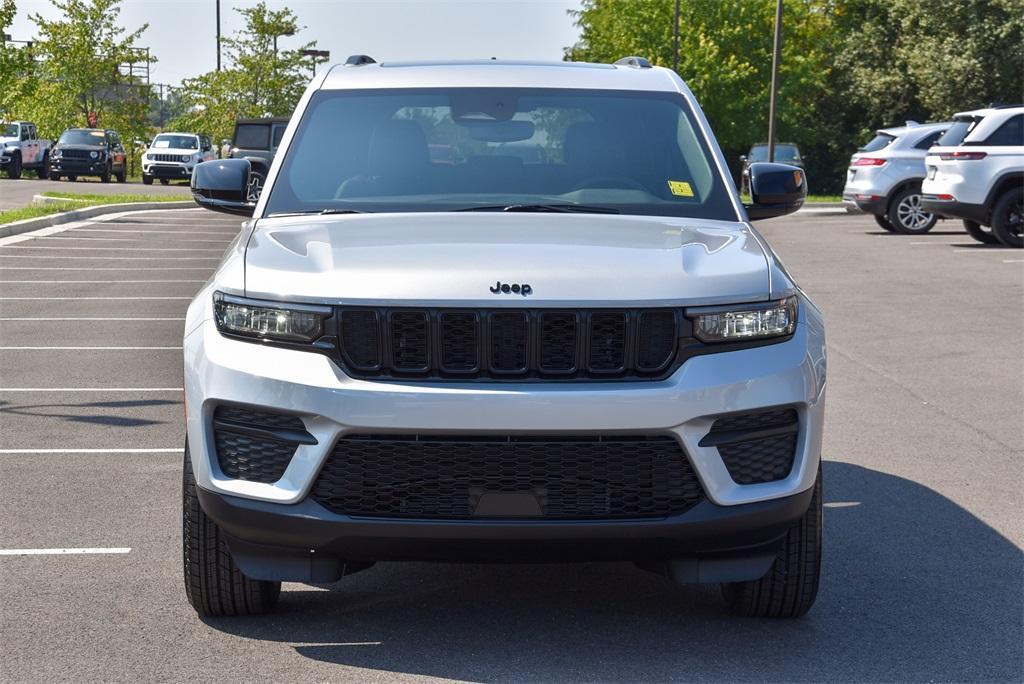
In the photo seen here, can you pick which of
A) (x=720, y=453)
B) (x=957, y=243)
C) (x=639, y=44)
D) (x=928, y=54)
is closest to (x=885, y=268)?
(x=957, y=243)

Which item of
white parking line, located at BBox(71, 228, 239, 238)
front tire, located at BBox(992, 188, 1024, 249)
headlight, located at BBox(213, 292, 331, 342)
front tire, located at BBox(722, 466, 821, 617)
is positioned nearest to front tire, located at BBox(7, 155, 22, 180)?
white parking line, located at BBox(71, 228, 239, 238)

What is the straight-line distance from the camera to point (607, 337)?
4.38 m

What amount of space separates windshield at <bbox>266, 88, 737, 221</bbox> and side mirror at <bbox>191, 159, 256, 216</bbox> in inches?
17.6

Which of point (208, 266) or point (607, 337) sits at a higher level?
point (607, 337)

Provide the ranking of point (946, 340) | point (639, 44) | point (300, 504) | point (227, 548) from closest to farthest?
point (300, 504) → point (227, 548) → point (946, 340) → point (639, 44)

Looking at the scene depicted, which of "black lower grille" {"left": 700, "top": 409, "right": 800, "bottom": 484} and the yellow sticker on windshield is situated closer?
"black lower grille" {"left": 700, "top": 409, "right": 800, "bottom": 484}

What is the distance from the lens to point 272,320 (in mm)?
4441

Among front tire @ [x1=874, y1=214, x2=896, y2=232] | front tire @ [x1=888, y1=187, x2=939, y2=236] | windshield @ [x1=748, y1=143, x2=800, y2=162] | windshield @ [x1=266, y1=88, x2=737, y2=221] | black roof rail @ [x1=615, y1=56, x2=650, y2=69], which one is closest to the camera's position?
windshield @ [x1=266, y1=88, x2=737, y2=221]

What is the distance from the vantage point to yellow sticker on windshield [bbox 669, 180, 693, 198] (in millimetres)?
5625

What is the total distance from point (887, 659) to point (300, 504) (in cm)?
183

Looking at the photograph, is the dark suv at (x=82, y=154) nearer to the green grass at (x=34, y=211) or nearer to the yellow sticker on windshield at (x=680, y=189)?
the green grass at (x=34, y=211)

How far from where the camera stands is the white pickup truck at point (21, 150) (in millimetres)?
46906

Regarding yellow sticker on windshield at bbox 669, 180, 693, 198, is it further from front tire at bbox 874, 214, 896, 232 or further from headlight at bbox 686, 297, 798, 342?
front tire at bbox 874, 214, 896, 232

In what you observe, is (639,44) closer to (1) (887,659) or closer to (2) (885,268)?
(2) (885,268)
